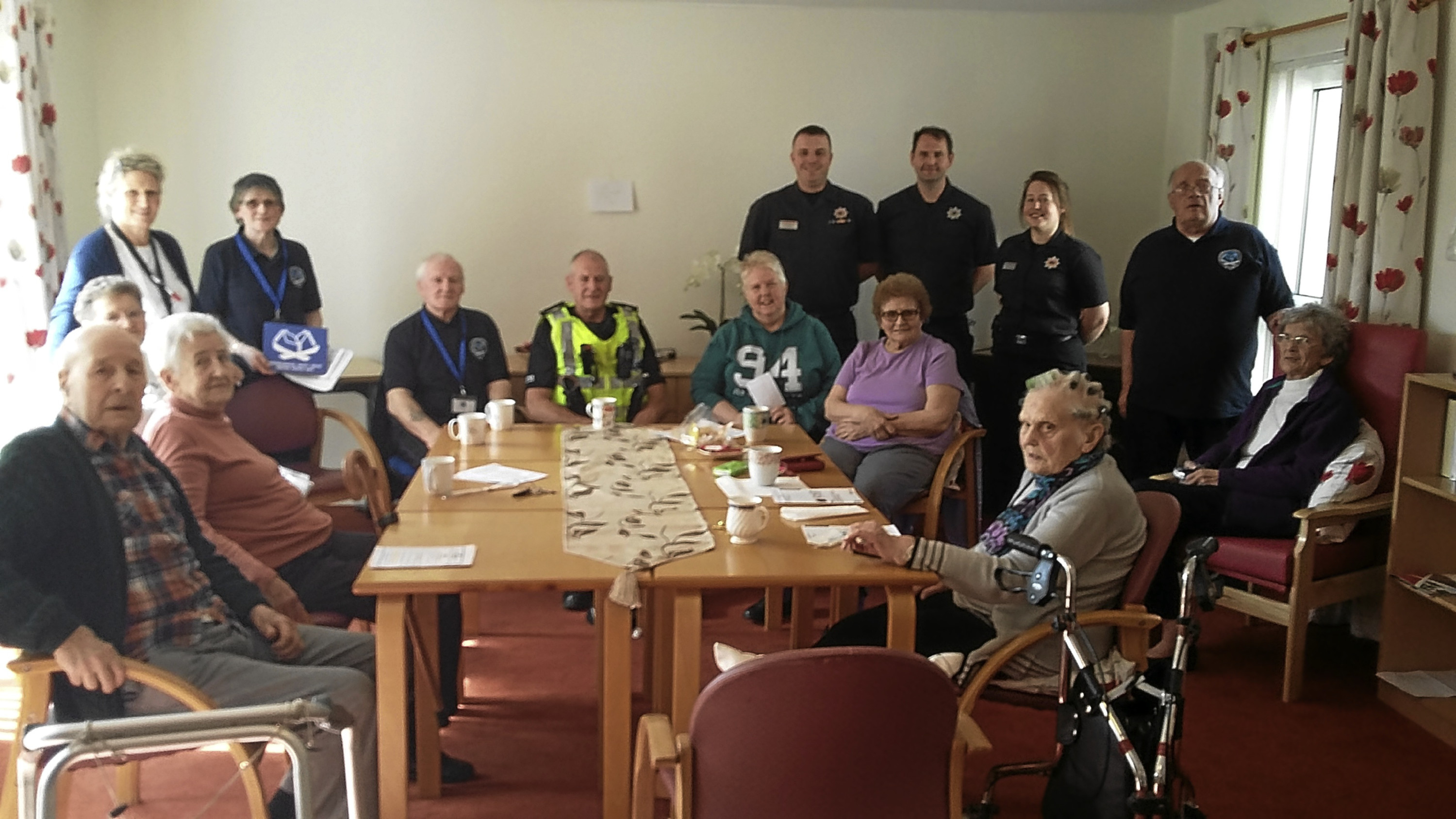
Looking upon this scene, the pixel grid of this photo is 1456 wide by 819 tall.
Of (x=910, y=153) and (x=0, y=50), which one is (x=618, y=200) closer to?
(x=910, y=153)

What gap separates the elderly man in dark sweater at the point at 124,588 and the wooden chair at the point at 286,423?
1521mm

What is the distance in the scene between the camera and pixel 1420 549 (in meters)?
3.58

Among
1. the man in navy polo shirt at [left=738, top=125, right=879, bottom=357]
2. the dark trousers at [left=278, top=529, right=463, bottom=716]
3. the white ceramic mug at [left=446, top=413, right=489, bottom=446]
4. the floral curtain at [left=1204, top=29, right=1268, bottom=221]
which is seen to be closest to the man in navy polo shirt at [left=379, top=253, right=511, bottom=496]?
the white ceramic mug at [left=446, top=413, right=489, bottom=446]

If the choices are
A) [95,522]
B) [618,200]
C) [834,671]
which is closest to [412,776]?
[95,522]

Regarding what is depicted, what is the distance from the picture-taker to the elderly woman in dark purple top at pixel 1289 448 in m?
3.70

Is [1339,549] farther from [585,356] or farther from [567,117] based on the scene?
[567,117]

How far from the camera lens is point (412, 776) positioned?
2898 mm

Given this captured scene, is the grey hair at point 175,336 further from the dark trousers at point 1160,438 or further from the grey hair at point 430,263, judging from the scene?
the dark trousers at point 1160,438

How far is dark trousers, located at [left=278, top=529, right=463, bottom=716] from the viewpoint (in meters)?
2.94

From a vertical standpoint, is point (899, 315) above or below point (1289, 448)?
above

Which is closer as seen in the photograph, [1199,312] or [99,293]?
[99,293]

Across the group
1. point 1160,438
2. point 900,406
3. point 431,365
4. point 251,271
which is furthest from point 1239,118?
point 251,271

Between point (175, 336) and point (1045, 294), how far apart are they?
3.29 metres

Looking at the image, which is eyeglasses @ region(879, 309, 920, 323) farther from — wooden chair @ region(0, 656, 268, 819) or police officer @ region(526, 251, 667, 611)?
wooden chair @ region(0, 656, 268, 819)
